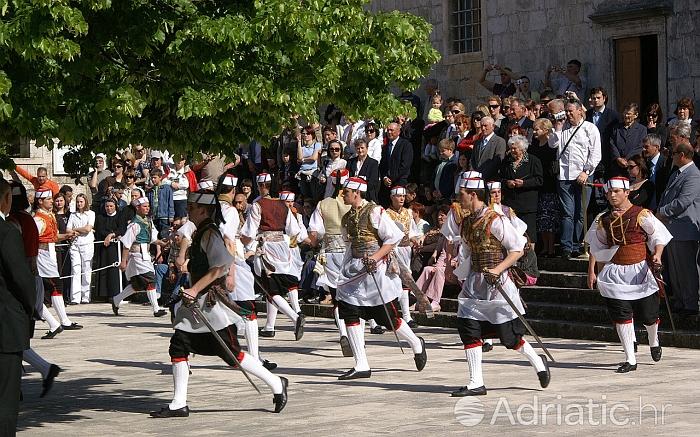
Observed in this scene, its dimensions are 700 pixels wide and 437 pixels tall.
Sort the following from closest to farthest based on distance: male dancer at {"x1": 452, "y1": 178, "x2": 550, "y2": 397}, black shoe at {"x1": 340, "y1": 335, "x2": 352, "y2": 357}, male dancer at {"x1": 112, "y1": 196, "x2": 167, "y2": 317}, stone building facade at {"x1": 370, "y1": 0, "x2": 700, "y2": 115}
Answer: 1. male dancer at {"x1": 452, "y1": 178, "x2": 550, "y2": 397}
2. black shoe at {"x1": 340, "y1": 335, "x2": 352, "y2": 357}
3. male dancer at {"x1": 112, "y1": 196, "x2": 167, "y2": 317}
4. stone building facade at {"x1": 370, "y1": 0, "x2": 700, "y2": 115}

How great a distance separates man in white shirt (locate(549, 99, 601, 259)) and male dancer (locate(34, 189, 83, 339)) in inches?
279

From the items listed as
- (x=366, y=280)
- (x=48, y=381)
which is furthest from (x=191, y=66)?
(x=366, y=280)

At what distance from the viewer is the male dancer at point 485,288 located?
1247 centimetres

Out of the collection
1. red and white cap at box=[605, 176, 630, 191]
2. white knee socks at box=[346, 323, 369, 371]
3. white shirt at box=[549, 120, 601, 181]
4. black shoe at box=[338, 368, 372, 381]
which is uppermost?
white shirt at box=[549, 120, 601, 181]

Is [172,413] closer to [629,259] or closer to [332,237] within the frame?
[629,259]

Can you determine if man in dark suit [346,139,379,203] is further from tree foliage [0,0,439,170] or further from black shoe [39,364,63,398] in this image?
tree foliage [0,0,439,170]

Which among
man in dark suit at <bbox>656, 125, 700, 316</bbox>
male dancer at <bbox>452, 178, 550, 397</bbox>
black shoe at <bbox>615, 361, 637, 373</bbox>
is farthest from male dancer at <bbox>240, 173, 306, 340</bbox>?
male dancer at <bbox>452, 178, 550, 397</bbox>

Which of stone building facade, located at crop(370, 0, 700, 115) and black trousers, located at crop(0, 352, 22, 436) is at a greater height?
stone building facade, located at crop(370, 0, 700, 115)

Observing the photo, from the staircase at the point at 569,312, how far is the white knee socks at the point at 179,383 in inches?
258

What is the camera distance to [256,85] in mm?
9734

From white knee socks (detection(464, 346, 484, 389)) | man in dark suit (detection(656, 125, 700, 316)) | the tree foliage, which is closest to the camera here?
the tree foliage

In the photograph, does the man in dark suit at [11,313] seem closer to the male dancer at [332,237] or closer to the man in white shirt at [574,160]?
the male dancer at [332,237]

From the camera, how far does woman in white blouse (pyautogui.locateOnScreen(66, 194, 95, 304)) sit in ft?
82.5

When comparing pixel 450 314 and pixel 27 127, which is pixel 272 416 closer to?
pixel 27 127
